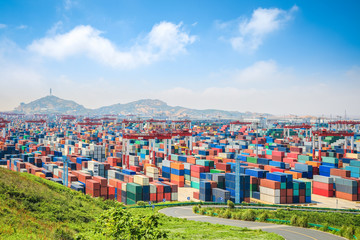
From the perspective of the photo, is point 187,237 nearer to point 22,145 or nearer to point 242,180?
point 242,180

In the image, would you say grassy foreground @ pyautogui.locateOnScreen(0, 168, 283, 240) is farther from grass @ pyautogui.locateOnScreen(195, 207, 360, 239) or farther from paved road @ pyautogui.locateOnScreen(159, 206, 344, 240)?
grass @ pyautogui.locateOnScreen(195, 207, 360, 239)

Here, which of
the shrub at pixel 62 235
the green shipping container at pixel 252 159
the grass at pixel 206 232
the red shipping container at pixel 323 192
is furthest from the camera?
the green shipping container at pixel 252 159

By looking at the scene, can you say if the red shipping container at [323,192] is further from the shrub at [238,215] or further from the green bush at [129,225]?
the green bush at [129,225]

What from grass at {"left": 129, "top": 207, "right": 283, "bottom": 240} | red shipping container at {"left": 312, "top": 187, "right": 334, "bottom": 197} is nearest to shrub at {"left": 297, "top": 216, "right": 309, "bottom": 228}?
grass at {"left": 129, "top": 207, "right": 283, "bottom": 240}

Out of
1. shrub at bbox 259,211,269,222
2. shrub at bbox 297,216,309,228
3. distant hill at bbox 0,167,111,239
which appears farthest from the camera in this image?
shrub at bbox 259,211,269,222

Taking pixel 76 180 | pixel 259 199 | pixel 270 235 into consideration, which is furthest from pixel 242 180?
pixel 76 180

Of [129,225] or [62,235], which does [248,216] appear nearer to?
[62,235]

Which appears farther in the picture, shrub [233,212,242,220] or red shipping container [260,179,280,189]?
red shipping container [260,179,280,189]

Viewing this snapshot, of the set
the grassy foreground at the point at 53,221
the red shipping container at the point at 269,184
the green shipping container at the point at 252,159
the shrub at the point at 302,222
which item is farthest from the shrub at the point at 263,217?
the green shipping container at the point at 252,159
